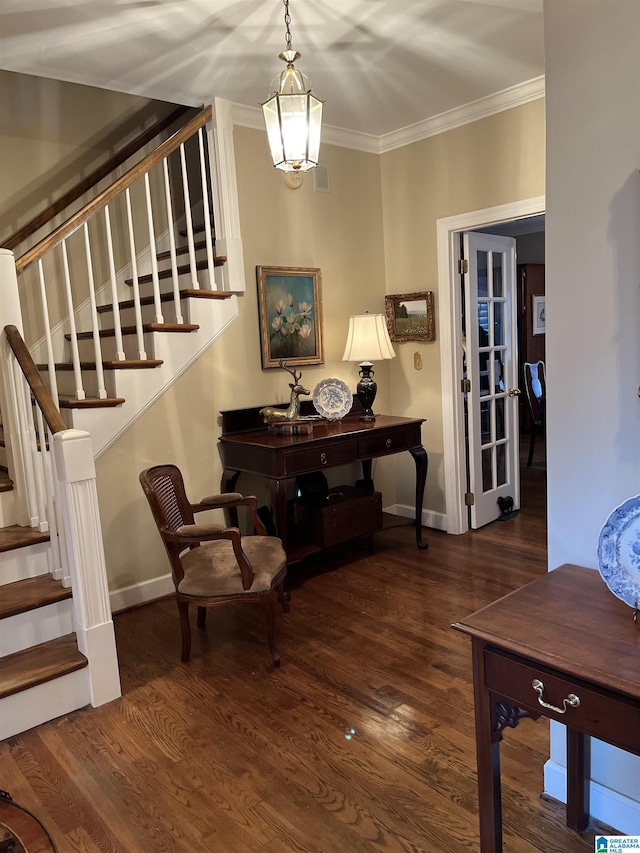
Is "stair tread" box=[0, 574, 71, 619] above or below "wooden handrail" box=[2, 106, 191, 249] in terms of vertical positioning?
below

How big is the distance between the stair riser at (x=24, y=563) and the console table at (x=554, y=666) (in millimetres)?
2120

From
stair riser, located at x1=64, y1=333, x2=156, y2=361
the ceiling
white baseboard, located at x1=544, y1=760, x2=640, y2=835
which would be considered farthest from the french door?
white baseboard, located at x1=544, y1=760, x2=640, y2=835

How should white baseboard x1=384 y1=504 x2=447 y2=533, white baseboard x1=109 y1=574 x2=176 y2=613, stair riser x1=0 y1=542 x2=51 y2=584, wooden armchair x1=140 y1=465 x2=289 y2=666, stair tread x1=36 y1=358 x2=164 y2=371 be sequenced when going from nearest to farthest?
1. wooden armchair x1=140 y1=465 x2=289 y2=666
2. stair riser x1=0 y1=542 x2=51 y2=584
3. stair tread x1=36 y1=358 x2=164 y2=371
4. white baseboard x1=109 y1=574 x2=176 y2=613
5. white baseboard x1=384 y1=504 x2=447 y2=533

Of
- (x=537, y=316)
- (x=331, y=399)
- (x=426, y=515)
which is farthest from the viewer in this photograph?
(x=537, y=316)

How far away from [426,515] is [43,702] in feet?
9.43

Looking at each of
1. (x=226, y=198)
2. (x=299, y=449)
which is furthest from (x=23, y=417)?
(x=226, y=198)

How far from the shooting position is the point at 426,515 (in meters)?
4.60

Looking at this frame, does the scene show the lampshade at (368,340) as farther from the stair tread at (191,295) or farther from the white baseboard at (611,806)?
the white baseboard at (611,806)

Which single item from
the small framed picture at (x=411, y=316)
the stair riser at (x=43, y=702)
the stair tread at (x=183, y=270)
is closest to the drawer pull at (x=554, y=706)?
the stair riser at (x=43, y=702)

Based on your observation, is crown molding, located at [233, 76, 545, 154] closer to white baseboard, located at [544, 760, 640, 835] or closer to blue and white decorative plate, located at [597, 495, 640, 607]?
blue and white decorative plate, located at [597, 495, 640, 607]

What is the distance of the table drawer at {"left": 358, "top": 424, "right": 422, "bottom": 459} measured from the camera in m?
3.76

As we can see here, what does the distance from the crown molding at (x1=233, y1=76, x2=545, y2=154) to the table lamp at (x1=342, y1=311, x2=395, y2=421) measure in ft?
4.00

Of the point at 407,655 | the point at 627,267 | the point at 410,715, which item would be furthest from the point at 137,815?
the point at 627,267

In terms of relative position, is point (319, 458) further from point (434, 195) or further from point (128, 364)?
point (434, 195)
